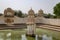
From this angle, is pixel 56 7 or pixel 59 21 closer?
pixel 59 21

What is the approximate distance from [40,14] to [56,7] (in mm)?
4155

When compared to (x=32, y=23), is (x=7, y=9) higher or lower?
higher

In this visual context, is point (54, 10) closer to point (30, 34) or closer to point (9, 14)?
point (9, 14)

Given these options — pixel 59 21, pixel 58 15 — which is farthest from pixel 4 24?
pixel 58 15

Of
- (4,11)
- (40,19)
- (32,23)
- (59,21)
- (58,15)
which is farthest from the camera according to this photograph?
(58,15)

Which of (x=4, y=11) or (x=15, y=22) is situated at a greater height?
(x=4, y=11)

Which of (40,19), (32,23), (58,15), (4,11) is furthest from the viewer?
(58,15)

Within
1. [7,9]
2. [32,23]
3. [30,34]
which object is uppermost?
[7,9]

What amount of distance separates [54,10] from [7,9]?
10077 mm

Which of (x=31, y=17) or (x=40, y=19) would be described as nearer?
(x=31, y=17)

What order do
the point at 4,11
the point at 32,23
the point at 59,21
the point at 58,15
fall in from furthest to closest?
the point at 58,15
the point at 4,11
the point at 59,21
the point at 32,23

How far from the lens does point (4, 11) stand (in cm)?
2348

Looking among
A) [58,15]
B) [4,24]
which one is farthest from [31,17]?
[58,15]

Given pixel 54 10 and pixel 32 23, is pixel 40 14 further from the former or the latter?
pixel 32 23
